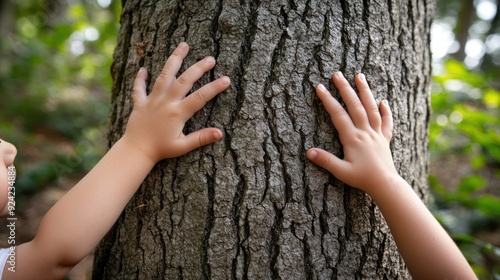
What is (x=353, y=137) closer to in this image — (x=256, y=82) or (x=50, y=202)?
(x=256, y=82)

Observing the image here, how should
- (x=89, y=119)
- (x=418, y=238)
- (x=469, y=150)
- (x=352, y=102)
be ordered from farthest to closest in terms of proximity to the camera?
(x=89, y=119) < (x=469, y=150) < (x=352, y=102) < (x=418, y=238)

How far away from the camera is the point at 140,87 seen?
141cm

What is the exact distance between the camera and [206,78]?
1340mm

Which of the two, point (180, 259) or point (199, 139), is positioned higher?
point (199, 139)

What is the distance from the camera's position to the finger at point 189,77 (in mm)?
1303

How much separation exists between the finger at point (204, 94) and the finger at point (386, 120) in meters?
0.61

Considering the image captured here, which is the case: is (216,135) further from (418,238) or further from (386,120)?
(418,238)

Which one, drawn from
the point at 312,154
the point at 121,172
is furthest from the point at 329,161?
the point at 121,172

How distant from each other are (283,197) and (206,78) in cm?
53

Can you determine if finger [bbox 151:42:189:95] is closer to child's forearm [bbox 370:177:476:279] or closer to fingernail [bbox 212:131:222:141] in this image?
fingernail [bbox 212:131:222:141]

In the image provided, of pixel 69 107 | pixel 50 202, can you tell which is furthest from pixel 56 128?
pixel 50 202

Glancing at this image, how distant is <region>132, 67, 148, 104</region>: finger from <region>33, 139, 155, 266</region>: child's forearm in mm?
188

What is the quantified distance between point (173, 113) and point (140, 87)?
226mm

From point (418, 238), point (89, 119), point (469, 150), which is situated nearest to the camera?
point (418, 238)
